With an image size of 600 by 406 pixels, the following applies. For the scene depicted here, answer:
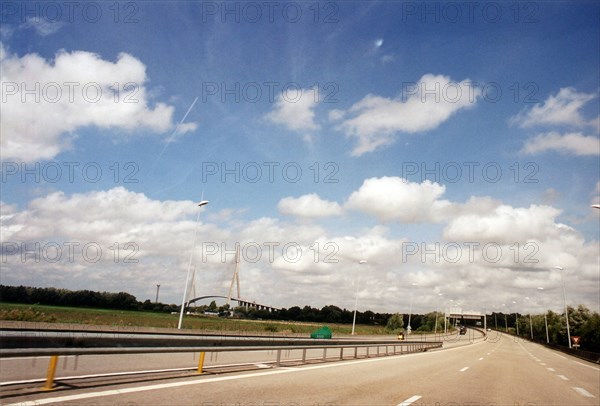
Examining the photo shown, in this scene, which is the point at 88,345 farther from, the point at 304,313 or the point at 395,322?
the point at 304,313

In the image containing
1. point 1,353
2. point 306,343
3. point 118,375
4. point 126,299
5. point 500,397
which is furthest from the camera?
point 126,299

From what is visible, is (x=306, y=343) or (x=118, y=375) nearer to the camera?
(x=118, y=375)

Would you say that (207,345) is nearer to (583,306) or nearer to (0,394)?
(0,394)

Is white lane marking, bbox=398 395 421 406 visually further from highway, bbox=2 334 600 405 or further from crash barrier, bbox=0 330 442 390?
crash barrier, bbox=0 330 442 390

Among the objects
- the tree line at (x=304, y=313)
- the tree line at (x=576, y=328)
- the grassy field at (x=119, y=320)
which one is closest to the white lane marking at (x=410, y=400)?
the grassy field at (x=119, y=320)

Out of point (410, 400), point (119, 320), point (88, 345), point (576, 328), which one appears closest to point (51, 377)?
point (88, 345)

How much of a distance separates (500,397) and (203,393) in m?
7.12

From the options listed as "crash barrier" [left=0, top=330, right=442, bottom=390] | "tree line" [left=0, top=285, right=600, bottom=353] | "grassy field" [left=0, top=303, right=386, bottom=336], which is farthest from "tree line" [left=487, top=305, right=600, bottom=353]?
"crash barrier" [left=0, top=330, right=442, bottom=390]

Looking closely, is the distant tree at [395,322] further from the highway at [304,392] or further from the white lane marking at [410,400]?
the white lane marking at [410,400]

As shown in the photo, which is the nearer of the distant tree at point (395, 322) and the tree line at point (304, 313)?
the tree line at point (304, 313)

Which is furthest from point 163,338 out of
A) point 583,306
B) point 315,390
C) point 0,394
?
point 583,306

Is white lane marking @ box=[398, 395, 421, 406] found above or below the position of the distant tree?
above

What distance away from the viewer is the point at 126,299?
112375 millimetres

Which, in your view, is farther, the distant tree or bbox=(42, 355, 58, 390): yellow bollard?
the distant tree
